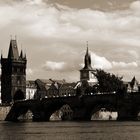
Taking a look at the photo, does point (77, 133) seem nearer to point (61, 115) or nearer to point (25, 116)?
point (61, 115)

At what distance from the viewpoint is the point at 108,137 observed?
263 ft

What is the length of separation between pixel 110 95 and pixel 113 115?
167 feet

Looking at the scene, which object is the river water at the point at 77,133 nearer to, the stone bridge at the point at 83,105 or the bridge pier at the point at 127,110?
the bridge pier at the point at 127,110

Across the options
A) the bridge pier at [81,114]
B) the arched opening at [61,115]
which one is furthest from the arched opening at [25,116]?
the bridge pier at [81,114]

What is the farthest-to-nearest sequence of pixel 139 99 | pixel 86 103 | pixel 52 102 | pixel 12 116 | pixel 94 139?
1. pixel 12 116
2. pixel 52 102
3. pixel 86 103
4. pixel 139 99
5. pixel 94 139

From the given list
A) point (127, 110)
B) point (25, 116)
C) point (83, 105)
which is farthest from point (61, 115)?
point (127, 110)

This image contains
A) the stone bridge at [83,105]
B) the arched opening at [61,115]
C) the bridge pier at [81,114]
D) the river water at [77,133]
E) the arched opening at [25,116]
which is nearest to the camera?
the river water at [77,133]

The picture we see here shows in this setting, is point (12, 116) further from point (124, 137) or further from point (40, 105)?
point (124, 137)

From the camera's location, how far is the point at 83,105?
500ft

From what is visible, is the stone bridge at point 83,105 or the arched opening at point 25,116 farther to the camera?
the arched opening at point 25,116

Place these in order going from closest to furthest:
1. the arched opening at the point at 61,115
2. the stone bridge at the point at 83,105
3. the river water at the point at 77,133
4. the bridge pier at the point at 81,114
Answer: the river water at the point at 77,133
the stone bridge at the point at 83,105
the bridge pier at the point at 81,114
the arched opening at the point at 61,115

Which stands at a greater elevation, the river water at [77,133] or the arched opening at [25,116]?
the arched opening at [25,116]

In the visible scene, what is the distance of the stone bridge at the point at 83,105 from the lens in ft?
454

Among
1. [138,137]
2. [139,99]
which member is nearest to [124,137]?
[138,137]
